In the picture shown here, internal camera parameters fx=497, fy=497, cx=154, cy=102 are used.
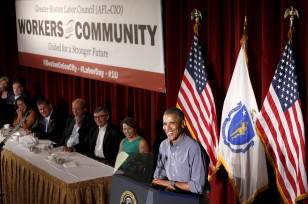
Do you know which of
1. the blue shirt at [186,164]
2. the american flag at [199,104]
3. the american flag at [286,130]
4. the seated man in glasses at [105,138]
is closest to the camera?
the blue shirt at [186,164]

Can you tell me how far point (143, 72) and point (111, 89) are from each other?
1.22m

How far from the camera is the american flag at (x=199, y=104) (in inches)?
181

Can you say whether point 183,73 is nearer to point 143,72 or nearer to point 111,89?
point 143,72

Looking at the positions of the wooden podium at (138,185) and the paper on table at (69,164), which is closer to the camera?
the wooden podium at (138,185)

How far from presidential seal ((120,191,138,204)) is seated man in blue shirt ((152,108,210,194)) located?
1.45 feet

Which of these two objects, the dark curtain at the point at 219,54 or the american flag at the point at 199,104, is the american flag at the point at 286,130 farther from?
the american flag at the point at 199,104

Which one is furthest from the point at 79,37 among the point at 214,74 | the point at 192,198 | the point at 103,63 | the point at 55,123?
the point at 192,198

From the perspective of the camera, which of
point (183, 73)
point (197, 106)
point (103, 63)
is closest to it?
point (197, 106)

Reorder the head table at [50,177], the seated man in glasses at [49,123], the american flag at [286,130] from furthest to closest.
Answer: the seated man in glasses at [49,123] < the head table at [50,177] < the american flag at [286,130]

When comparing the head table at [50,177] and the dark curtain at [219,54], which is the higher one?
the dark curtain at [219,54]

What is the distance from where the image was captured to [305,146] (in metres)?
3.88

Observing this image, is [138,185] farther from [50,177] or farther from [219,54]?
[219,54]

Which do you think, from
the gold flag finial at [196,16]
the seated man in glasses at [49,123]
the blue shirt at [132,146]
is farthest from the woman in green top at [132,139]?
the seated man in glasses at [49,123]


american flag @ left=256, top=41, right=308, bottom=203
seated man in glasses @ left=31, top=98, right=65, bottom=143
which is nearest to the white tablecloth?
seated man in glasses @ left=31, top=98, right=65, bottom=143
